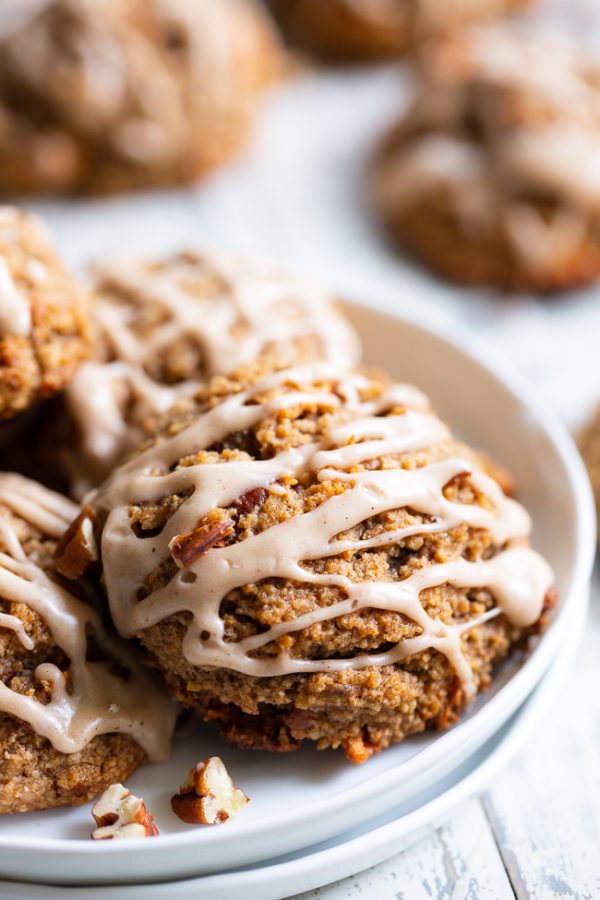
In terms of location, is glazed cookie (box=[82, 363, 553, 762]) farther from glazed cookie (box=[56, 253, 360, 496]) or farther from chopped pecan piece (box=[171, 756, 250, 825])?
glazed cookie (box=[56, 253, 360, 496])

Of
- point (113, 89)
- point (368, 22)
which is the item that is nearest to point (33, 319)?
point (113, 89)

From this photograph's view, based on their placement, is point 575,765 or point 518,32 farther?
point 518,32

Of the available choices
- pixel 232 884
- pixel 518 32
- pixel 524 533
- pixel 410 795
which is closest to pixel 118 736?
pixel 232 884

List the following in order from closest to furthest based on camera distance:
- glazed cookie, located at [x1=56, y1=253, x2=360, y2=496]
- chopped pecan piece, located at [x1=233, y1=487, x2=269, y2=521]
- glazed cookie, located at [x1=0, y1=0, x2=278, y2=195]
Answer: chopped pecan piece, located at [x1=233, y1=487, x2=269, y2=521] → glazed cookie, located at [x1=56, y1=253, x2=360, y2=496] → glazed cookie, located at [x1=0, y1=0, x2=278, y2=195]

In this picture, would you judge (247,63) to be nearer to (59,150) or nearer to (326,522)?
(59,150)

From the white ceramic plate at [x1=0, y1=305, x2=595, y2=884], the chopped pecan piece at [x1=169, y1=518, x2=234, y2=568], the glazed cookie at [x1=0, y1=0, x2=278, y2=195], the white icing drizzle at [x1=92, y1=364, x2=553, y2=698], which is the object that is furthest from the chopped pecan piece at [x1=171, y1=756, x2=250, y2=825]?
the glazed cookie at [x1=0, y1=0, x2=278, y2=195]

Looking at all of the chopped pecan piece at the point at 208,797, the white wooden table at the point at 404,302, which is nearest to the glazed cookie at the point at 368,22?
the white wooden table at the point at 404,302

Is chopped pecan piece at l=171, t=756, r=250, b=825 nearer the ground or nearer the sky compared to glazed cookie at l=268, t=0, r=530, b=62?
nearer the ground
